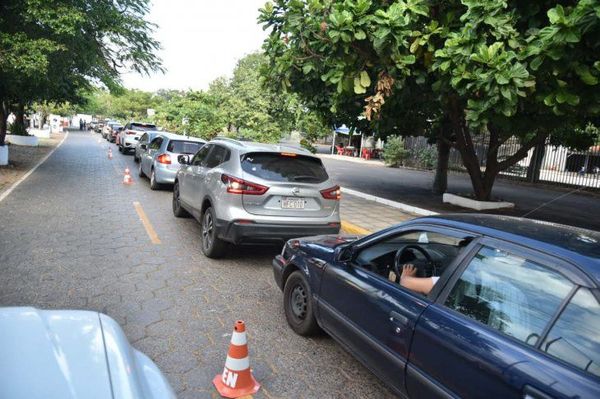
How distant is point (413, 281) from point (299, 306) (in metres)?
1.48

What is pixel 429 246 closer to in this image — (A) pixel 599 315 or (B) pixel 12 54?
(A) pixel 599 315

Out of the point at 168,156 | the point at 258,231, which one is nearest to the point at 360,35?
the point at 258,231

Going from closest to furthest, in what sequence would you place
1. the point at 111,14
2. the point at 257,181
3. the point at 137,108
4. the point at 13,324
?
the point at 13,324 → the point at 257,181 → the point at 111,14 → the point at 137,108

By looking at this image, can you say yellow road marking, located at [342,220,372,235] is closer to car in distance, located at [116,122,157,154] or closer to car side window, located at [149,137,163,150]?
car side window, located at [149,137,163,150]

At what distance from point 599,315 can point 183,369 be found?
9.16 ft

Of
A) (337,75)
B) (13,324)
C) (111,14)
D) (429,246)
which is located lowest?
(13,324)

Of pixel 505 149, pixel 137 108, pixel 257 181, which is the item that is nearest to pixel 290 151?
pixel 257 181

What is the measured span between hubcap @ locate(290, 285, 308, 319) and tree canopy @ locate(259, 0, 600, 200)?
420cm

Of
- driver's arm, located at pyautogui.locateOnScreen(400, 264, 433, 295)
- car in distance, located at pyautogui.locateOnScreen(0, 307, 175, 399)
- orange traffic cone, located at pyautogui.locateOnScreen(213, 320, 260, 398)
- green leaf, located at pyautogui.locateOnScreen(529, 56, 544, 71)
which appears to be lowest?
orange traffic cone, located at pyautogui.locateOnScreen(213, 320, 260, 398)

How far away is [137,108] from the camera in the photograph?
8662 cm

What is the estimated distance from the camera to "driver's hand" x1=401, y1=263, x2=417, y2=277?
3262mm

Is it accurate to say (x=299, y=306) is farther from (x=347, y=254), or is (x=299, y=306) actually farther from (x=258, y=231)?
(x=258, y=231)

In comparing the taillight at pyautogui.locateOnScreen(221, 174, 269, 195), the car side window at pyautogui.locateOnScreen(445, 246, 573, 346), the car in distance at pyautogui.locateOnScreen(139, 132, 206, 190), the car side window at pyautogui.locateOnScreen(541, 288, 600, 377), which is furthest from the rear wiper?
the car in distance at pyautogui.locateOnScreen(139, 132, 206, 190)

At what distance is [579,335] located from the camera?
2033 mm
